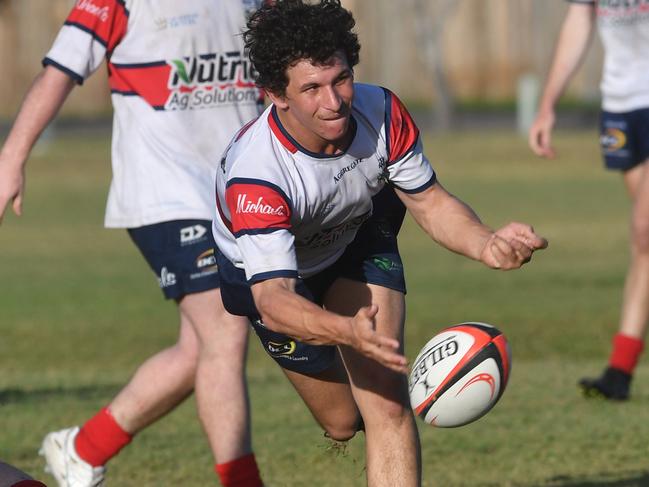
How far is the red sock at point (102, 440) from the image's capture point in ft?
20.5

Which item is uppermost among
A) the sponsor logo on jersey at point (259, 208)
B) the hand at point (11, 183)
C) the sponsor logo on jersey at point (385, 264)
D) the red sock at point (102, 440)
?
the sponsor logo on jersey at point (259, 208)

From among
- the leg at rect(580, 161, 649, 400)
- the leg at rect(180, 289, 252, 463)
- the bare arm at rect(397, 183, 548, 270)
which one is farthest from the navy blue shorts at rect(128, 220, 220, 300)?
the leg at rect(580, 161, 649, 400)

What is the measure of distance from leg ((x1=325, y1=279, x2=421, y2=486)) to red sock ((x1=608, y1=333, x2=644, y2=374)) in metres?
3.29

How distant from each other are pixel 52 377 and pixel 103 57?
4062mm

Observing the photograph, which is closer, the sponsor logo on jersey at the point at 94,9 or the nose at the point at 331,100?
the nose at the point at 331,100

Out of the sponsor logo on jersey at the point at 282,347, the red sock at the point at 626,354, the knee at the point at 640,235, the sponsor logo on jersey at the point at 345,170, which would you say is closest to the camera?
the sponsor logo on jersey at the point at 345,170

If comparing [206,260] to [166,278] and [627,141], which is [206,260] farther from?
[627,141]

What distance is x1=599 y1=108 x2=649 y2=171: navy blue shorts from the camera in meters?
8.41

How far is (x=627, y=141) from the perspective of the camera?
8.47 metres

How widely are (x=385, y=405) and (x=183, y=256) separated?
1377 millimetres

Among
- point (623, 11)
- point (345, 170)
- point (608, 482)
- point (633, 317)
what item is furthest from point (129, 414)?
point (623, 11)

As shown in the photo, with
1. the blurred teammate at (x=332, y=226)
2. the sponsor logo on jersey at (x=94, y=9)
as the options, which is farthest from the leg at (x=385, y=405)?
the sponsor logo on jersey at (x=94, y=9)

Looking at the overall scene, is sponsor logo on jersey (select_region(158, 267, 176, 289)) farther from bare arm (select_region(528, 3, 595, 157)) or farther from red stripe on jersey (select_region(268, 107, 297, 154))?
bare arm (select_region(528, 3, 595, 157))

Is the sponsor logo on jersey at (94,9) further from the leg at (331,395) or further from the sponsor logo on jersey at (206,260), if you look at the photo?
the leg at (331,395)
